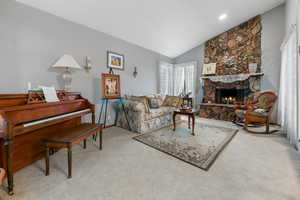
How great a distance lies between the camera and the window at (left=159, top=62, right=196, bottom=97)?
551 centimetres

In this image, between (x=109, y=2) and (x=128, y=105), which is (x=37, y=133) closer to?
(x=128, y=105)

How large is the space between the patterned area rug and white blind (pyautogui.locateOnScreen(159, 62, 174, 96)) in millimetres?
2765

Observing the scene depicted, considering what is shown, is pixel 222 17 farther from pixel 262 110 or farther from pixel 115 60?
pixel 115 60

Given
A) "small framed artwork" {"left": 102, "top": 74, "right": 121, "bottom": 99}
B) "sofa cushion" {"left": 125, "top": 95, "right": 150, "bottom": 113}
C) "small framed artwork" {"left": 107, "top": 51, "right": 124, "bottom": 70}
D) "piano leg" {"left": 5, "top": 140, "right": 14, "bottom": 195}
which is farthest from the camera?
"small framed artwork" {"left": 107, "top": 51, "right": 124, "bottom": 70}

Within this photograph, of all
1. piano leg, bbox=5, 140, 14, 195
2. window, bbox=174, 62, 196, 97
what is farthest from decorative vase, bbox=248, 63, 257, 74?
piano leg, bbox=5, 140, 14, 195

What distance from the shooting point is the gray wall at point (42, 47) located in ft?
6.74

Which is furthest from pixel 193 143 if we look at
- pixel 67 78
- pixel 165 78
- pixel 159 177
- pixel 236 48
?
pixel 236 48

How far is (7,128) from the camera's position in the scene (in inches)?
47.9

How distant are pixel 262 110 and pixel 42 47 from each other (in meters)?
5.16

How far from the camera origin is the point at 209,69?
499 cm

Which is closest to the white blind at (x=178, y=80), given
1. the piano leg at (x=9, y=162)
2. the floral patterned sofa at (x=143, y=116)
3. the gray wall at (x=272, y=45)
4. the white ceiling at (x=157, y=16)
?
the white ceiling at (x=157, y=16)

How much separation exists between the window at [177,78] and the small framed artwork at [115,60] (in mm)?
2020

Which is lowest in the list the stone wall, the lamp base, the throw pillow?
the throw pillow

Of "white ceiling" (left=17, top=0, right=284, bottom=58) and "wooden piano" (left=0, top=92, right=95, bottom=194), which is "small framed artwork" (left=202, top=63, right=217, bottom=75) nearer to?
"white ceiling" (left=17, top=0, right=284, bottom=58)
